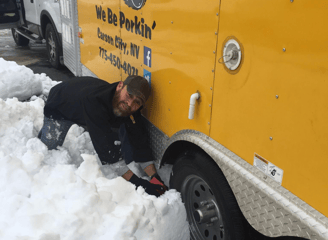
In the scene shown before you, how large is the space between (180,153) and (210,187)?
0.47 metres

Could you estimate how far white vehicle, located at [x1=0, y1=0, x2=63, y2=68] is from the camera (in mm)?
5812

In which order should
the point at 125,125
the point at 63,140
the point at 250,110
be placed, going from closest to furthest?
the point at 250,110
the point at 125,125
the point at 63,140

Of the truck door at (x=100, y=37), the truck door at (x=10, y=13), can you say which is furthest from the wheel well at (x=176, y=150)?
the truck door at (x=10, y=13)

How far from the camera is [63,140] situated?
121 inches

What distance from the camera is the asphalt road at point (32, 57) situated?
6.38 meters

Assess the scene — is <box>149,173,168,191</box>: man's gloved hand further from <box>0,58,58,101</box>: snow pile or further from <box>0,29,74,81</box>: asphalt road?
<box>0,29,74,81</box>: asphalt road

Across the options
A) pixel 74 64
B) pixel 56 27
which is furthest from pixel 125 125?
pixel 56 27

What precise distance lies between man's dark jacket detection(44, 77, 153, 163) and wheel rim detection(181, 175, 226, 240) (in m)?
0.50

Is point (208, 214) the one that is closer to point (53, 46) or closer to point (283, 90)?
point (283, 90)

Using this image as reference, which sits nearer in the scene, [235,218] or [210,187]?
[235,218]

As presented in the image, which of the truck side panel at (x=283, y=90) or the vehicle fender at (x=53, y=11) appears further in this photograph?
the vehicle fender at (x=53, y=11)

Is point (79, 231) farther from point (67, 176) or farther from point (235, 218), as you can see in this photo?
point (235, 218)

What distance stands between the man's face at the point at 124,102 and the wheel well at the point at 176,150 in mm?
418

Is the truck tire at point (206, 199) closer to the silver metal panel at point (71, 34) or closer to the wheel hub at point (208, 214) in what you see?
the wheel hub at point (208, 214)
